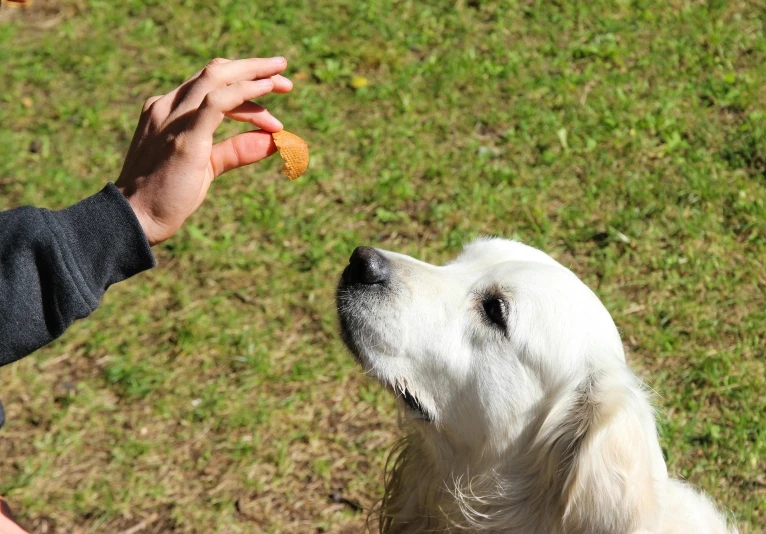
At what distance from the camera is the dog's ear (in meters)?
2.21

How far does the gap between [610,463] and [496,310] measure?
2.08 ft

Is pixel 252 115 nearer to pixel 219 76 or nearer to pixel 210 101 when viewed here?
pixel 219 76

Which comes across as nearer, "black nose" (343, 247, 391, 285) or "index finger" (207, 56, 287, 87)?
"index finger" (207, 56, 287, 87)

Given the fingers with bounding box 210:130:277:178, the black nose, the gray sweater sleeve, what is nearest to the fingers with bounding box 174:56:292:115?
the fingers with bounding box 210:130:277:178

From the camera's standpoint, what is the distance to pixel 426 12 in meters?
6.09

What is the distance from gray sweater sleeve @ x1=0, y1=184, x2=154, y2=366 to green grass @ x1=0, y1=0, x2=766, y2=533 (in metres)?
1.66

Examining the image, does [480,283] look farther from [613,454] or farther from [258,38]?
[258,38]

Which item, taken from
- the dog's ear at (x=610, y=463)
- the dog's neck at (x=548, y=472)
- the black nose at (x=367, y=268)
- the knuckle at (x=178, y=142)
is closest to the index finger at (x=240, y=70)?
the knuckle at (x=178, y=142)

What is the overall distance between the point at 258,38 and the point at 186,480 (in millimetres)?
3617

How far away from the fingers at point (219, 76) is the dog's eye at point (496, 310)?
3.55 feet

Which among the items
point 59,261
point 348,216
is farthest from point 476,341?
point 348,216

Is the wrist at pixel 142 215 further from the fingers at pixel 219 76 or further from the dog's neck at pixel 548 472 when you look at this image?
the dog's neck at pixel 548 472

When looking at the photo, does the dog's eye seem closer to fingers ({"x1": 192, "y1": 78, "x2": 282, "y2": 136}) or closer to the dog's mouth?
the dog's mouth

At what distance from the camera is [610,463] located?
224cm
